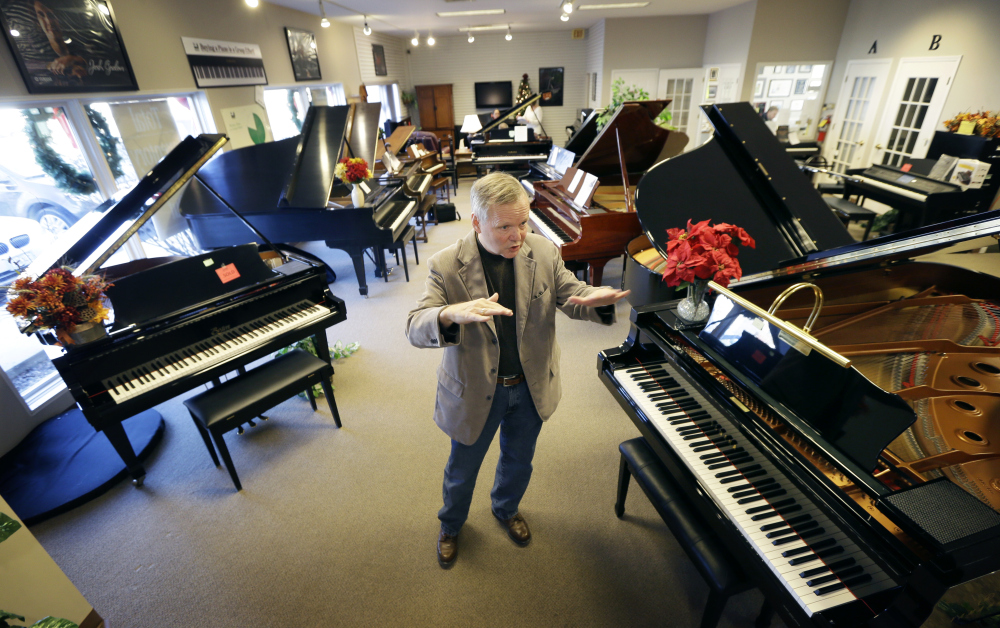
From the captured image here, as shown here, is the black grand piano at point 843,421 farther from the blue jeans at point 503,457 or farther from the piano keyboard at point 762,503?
the blue jeans at point 503,457

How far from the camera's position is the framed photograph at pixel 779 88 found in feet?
25.3

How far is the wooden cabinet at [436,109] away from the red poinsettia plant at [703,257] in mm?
10999

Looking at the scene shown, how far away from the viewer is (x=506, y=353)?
5.34ft

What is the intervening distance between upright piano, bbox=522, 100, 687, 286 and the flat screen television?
8154 mm

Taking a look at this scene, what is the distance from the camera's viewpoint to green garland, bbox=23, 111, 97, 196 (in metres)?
3.29

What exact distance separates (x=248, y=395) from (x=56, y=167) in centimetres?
284

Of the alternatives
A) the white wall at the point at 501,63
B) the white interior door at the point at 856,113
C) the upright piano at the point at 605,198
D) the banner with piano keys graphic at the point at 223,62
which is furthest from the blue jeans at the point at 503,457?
the white wall at the point at 501,63

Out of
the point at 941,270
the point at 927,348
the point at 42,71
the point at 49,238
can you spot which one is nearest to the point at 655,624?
Answer: the point at 927,348

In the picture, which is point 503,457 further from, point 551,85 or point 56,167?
point 551,85

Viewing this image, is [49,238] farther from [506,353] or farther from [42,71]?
[506,353]

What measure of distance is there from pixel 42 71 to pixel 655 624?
5.22 metres

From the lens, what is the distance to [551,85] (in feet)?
38.2

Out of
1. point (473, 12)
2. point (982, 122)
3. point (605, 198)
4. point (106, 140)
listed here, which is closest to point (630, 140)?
point (605, 198)

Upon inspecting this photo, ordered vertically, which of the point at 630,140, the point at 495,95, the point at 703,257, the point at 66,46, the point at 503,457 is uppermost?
the point at 66,46
